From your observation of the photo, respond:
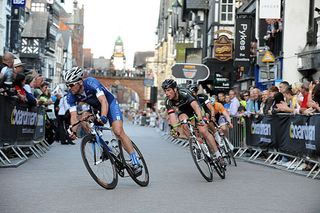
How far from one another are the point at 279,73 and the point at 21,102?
1952 cm

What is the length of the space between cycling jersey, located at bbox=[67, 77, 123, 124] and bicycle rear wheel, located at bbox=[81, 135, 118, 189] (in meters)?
0.54

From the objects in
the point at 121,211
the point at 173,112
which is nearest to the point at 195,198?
the point at 121,211

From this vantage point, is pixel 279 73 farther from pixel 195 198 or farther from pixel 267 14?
pixel 195 198

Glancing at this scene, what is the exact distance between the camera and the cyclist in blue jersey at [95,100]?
11172mm

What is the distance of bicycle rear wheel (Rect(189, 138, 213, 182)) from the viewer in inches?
501

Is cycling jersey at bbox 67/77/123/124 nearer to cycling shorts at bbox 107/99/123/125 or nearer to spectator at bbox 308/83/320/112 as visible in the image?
cycling shorts at bbox 107/99/123/125

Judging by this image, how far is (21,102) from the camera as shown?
1645cm

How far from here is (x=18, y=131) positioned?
16.5 metres

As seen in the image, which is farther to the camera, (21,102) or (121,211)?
(21,102)

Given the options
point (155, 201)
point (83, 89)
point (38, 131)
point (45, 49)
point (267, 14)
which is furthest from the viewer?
point (45, 49)

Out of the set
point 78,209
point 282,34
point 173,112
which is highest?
point 282,34

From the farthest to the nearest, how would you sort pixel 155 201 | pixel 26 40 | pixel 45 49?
pixel 45 49, pixel 26 40, pixel 155 201

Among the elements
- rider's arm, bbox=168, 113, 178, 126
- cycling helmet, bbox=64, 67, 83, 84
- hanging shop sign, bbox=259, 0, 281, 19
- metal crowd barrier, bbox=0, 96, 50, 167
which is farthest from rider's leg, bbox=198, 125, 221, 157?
hanging shop sign, bbox=259, 0, 281, 19

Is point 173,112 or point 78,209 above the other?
point 173,112
